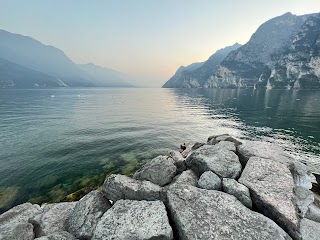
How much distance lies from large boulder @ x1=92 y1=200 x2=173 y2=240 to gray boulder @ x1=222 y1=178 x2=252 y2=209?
111 inches

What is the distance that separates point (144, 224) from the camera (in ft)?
20.9

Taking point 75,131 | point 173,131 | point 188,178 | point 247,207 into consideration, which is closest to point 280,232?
point 247,207

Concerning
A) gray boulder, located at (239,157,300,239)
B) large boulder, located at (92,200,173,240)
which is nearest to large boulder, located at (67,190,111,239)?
large boulder, located at (92,200,173,240)

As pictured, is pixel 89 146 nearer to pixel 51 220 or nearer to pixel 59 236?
pixel 51 220

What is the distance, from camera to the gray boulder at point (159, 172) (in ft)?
32.4

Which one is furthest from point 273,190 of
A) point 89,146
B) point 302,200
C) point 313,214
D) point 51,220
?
point 89,146

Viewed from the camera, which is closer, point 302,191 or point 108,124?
point 302,191

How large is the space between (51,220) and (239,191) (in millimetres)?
7886

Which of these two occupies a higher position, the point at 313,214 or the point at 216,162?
the point at 216,162

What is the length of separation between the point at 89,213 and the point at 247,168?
7234 millimetres

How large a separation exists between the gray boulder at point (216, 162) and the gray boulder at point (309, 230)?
298 cm

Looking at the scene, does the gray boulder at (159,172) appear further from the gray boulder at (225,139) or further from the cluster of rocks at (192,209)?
the gray boulder at (225,139)

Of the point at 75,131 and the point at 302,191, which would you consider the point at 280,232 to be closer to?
the point at 302,191

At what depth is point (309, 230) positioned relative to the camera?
696cm
